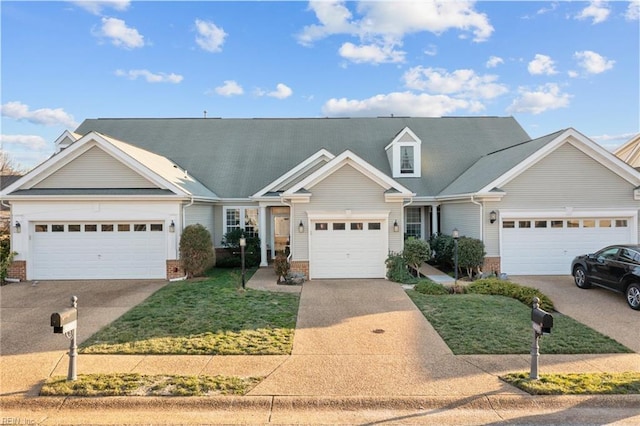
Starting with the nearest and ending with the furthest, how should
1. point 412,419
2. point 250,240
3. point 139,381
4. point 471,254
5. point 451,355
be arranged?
point 412,419 < point 139,381 < point 451,355 < point 471,254 < point 250,240

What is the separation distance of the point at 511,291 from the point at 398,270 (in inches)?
150

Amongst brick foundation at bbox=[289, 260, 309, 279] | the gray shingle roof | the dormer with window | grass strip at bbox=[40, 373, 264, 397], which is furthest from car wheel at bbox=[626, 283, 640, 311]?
the dormer with window

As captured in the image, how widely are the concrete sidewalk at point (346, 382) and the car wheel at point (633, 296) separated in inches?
143

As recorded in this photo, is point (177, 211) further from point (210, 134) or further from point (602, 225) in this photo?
point (602, 225)

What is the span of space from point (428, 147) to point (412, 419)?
18076 millimetres

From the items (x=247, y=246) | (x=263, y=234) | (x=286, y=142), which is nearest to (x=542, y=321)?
(x=263, y=234)

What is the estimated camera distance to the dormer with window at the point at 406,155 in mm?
18875

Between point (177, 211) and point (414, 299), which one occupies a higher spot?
point (177, 211)

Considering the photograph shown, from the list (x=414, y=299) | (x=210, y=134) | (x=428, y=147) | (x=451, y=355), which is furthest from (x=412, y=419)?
(x=210, y=134)

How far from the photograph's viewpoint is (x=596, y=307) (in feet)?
32.5

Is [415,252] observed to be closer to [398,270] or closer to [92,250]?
[398,270]

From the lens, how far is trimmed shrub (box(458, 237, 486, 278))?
1358cm

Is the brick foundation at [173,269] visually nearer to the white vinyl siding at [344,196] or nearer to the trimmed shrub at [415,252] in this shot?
the white vinyl siding at [344,196]

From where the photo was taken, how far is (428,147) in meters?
21.0
